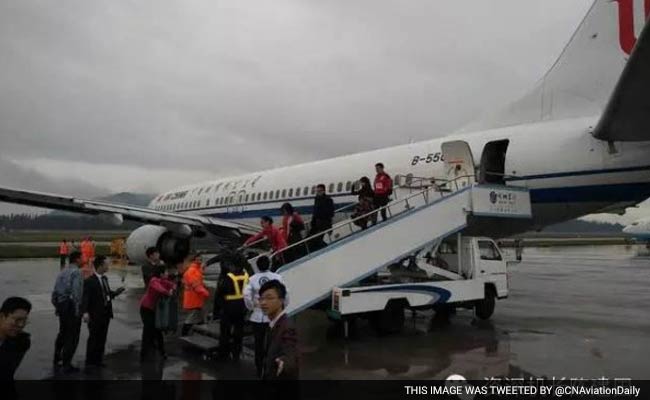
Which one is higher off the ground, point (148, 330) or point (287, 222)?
point (287, 222)

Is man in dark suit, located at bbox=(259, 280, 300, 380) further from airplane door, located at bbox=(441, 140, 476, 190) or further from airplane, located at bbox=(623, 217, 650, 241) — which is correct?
airplane, located at bbox=(623, 217, 650, 241)

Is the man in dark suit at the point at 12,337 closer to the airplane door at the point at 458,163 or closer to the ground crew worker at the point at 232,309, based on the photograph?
the ground crew worker at the point at 232,309

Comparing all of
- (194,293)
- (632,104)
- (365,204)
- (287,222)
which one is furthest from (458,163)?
(194,293)

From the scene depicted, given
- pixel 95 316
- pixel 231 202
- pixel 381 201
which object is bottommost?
pixel 95 316

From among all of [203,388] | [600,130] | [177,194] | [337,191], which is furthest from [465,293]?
[177,194]

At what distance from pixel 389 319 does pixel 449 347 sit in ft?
4.85

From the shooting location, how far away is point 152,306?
856cm

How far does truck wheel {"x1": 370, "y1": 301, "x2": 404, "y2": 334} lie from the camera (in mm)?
10508

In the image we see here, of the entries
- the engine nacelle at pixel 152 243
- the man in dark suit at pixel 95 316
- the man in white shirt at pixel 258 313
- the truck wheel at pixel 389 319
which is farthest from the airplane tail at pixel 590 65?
the man in dark suit at pixel 95 316

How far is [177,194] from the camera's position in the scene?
97.0 ft

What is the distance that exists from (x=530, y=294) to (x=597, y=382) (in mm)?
10965

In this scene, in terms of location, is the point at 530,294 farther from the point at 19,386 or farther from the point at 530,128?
the point at 19,386

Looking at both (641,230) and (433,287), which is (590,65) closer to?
(433,287)

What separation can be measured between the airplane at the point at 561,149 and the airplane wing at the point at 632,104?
0.02 meters
